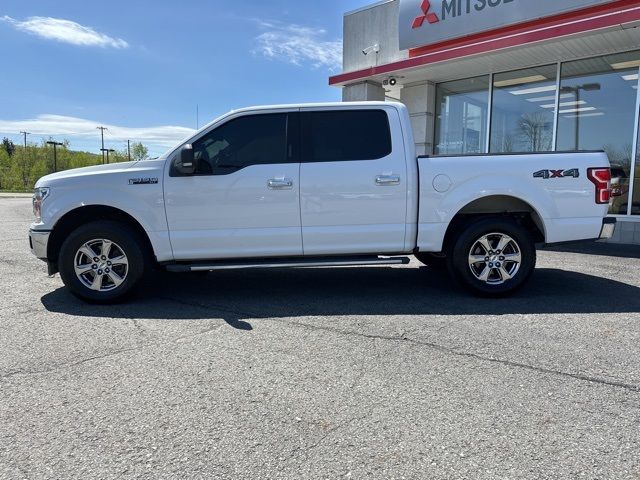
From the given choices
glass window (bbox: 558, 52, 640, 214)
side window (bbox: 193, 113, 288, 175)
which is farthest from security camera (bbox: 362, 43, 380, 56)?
side window (bbox: 193, 113, 288, 175)

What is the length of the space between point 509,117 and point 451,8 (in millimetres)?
2905

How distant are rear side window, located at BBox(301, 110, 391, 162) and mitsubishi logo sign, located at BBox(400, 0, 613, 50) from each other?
625 cm

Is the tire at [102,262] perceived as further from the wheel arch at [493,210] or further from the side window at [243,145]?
the wheel arch at [493,210]

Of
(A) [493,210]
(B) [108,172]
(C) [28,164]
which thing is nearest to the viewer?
(B) [108,172]

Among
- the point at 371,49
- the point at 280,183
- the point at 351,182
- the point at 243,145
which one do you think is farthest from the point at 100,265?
the point at 371,49

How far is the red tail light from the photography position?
5.25m

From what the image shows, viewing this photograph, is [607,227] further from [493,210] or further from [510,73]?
[510,73]

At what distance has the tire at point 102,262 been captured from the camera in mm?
5137

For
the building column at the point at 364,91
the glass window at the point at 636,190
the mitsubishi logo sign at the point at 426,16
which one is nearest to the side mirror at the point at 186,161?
the mitsubishi logo sign at the point at 426,16

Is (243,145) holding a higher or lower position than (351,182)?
higher

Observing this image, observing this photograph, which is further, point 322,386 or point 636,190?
point 636,190

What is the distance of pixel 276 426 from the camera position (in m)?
2.75

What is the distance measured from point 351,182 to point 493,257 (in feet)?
5.90

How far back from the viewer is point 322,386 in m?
3.24
